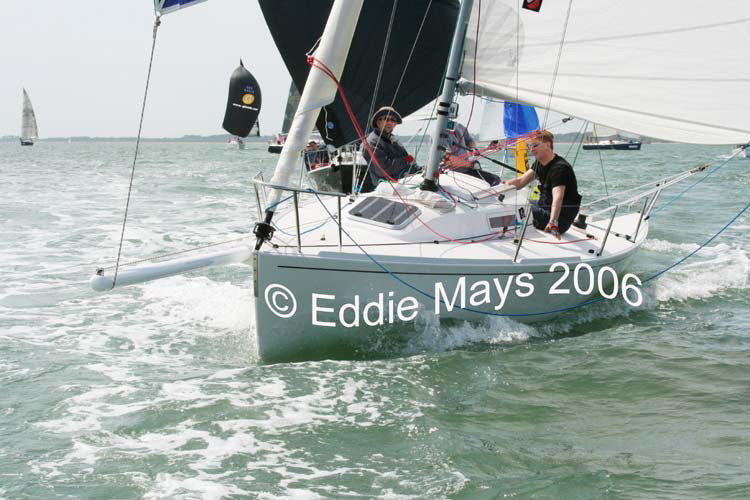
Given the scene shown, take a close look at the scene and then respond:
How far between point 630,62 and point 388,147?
2554mm

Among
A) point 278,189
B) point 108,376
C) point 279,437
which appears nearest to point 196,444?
point 279,437

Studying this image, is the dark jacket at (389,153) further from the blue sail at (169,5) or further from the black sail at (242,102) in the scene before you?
the blue sail at (169,5)

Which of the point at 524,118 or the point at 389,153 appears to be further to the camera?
the point at 524,118

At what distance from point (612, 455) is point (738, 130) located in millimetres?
3485

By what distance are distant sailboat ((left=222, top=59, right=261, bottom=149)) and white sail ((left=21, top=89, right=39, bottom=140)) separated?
7249 centimetres

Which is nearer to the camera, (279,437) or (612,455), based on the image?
(612,455)

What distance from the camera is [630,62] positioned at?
6473 mm

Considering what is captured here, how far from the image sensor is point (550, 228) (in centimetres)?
691

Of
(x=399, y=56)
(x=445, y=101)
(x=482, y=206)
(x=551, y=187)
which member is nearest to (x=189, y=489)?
(x=482, y=206)

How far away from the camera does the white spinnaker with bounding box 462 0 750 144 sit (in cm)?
610

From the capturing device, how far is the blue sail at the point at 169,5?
4.90m

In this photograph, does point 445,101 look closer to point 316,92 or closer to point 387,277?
point 316,92

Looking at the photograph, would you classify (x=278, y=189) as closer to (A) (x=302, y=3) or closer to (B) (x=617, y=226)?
(B) (x=617, y=226)

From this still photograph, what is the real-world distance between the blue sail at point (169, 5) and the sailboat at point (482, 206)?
100 centimetres
